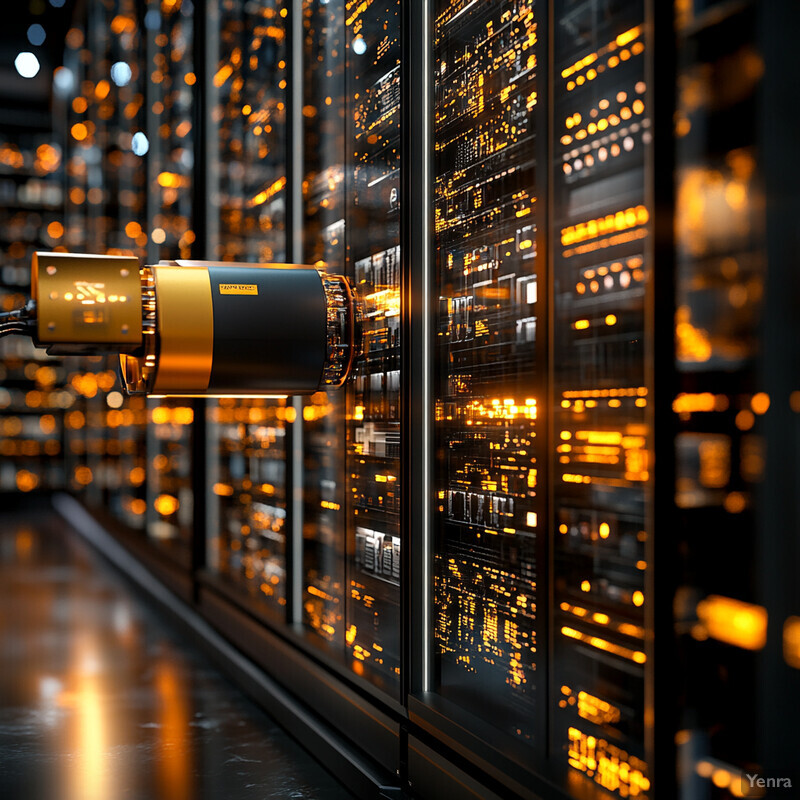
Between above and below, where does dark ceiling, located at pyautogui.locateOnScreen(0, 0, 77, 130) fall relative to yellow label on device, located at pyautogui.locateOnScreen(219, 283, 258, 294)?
above

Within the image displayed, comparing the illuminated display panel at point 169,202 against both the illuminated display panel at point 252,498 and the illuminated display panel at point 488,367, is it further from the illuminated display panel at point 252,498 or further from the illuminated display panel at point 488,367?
the illuminated display panel at point 488,367

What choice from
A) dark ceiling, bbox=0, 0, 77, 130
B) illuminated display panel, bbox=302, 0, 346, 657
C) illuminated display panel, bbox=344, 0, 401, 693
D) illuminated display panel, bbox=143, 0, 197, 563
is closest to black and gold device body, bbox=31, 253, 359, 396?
illuminated display panel, bbox=344, 0, 401, 693

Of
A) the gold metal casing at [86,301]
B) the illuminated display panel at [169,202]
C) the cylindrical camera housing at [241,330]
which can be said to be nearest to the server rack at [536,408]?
the cylindrical camera housing at [241,330]

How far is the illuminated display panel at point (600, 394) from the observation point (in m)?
1.55

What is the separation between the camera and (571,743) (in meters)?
1.76

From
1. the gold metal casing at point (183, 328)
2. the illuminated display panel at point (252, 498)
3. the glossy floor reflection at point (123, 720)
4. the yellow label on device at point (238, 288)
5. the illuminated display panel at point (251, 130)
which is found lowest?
the glossy floor reflection at point (123, 720)

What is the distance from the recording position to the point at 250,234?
4.08 m

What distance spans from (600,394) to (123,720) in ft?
7.23

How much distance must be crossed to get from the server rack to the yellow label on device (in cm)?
38

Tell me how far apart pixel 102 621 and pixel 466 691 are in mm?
3136

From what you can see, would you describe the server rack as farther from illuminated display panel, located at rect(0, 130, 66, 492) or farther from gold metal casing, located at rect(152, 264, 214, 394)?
A: illuminated display panel, located at rect(0, 130, 66, 492)

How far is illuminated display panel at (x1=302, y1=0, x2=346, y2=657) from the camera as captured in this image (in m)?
2.91

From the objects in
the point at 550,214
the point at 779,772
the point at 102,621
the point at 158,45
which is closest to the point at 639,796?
the point at 779,772

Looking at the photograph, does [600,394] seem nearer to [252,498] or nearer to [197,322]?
[197,322]
